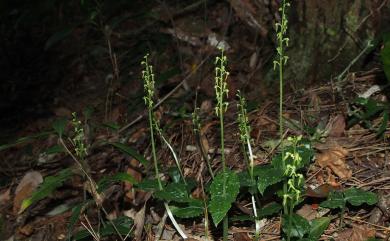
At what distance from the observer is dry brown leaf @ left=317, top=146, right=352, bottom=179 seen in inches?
93.9

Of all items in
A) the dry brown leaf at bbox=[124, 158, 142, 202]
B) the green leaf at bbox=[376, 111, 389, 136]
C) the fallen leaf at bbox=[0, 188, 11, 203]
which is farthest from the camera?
the fallen leaf at bbox=[0, 188, 11, 203]

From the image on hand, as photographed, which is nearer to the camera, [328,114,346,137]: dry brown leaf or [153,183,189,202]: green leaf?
[153,183,189,202]: green leaf

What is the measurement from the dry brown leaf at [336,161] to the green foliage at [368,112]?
22 centimetres

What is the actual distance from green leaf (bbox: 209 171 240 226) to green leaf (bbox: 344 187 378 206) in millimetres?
508

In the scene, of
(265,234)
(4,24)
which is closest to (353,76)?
(265,234)

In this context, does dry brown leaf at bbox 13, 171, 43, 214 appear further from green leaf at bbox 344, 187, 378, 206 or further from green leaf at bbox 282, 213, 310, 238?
green leaf at bbox 344, 187, 378, 206

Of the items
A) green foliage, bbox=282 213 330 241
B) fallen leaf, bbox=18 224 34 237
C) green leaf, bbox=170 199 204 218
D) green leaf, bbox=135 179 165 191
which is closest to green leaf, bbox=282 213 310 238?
green foliage, bbox=282 213 330 241

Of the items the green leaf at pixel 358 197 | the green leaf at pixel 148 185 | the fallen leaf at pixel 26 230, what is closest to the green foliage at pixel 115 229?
the green leaf at pixel 148 185

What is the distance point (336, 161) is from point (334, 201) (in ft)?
1.02

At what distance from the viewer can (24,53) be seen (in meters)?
4.76

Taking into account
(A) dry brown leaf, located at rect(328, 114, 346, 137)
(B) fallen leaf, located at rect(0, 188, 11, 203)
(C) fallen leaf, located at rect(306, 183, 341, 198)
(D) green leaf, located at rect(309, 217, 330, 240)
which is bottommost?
(B) fallen leaf, located at rect(0, 188, 11, 203)

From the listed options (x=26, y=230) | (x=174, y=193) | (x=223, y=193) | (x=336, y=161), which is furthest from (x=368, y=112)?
(x=26, y=230)

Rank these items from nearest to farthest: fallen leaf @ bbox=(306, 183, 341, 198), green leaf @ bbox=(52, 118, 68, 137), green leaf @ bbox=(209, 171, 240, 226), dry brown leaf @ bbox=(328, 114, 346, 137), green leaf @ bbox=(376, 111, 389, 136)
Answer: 1. green leaf @ bbox=(209, 171, 240, 226)
2. fallen leaf @ bbox=(306, 183, 341, 198)
3. green leaf @ bbox=(52, 118, 68, 137)
4. green leaf @ bbox=(376, 111, 389, 136)
5. dry brown leaf @ bbox=(328, 114, 346, 137)

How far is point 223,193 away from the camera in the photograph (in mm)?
2033
